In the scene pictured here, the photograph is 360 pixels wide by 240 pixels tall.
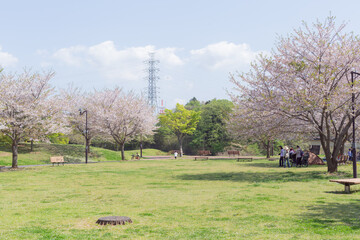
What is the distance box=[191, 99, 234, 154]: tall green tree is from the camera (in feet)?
229

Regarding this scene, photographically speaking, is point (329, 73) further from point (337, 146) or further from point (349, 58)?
point (337, 146)

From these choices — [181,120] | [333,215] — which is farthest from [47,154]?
[333,215]

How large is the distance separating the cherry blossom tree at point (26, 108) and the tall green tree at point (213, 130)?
40.3m

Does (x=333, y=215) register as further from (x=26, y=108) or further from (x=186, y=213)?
(x=26, y=108)

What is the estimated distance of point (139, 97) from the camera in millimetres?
56438

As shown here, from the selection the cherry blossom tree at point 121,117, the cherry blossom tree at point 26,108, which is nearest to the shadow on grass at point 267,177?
the cherry blossom tree at point 26,108

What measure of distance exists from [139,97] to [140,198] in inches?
1706

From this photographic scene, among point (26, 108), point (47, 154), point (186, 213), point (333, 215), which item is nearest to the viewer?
point (333, 215)

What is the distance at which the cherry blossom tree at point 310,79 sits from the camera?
20.7m

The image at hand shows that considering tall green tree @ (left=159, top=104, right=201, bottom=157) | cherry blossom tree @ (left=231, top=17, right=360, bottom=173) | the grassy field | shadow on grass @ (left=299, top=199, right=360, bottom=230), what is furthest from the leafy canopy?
shadow on grass @ (left=299, top=199, right=360, bottom=230)

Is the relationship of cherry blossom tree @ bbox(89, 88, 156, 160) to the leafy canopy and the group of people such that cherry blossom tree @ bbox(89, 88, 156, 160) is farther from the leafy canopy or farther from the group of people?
the group of people

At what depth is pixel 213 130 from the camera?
232 ft

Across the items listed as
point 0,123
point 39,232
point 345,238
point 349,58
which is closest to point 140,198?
point 39,232

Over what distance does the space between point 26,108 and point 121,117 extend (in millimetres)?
19388
